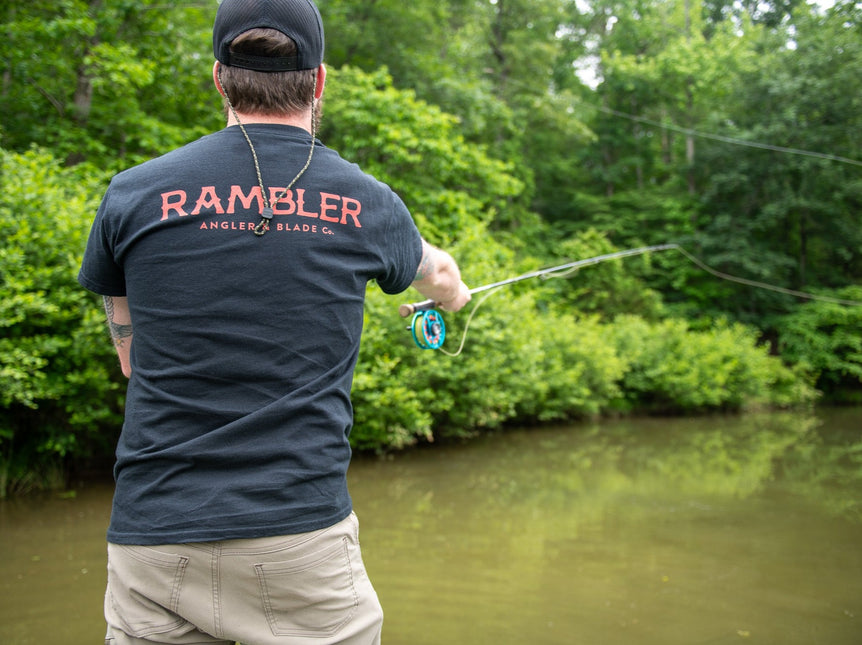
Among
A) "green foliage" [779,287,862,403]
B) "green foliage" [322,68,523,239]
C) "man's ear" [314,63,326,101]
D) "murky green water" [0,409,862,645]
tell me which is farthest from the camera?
"green foliage" [779,287,862,403]

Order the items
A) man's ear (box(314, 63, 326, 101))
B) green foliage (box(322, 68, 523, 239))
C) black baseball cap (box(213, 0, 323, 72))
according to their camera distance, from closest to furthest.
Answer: black baseball cap (box(213, 0, 323, 72))
man's ear (box(314, 63, 326, 101))
green foliage (box(322, 68, 523, 239))

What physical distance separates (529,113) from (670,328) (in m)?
8.86

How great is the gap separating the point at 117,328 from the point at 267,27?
2.22 feet

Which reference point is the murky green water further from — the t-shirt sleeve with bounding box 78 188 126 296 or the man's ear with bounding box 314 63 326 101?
the man's ear with bounding box 314 63 326 101

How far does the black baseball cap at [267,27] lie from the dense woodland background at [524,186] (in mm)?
5669

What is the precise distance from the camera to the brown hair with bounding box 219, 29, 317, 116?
1.39 meters

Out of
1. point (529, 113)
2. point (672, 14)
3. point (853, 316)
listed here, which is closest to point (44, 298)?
point (529, 113)

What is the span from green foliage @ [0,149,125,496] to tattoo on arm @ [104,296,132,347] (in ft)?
17.5

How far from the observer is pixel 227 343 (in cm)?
130

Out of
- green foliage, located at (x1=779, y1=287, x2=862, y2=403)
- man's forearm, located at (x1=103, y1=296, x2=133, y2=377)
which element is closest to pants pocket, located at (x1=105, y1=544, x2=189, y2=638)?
man's forearm, located at (x1=103, y1=296, x2=133, y2=377)

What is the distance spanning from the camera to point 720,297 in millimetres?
21938

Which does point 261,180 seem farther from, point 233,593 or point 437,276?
point 233,593

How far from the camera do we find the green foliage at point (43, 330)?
6.37 meters

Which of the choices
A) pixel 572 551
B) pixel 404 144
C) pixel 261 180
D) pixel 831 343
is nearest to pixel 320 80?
pixel 261 180
